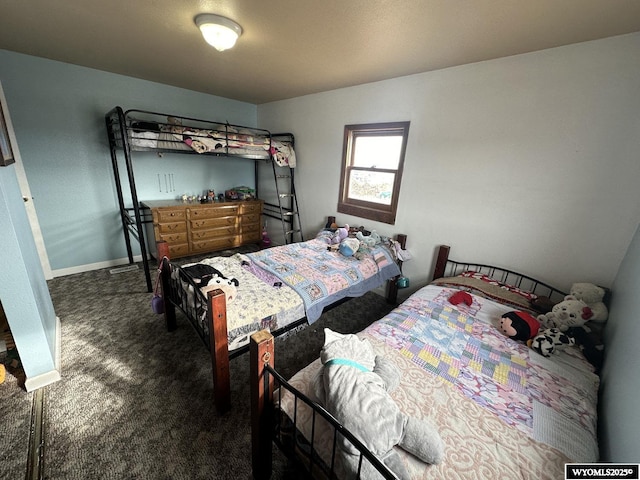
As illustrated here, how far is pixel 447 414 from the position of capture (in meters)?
1.05

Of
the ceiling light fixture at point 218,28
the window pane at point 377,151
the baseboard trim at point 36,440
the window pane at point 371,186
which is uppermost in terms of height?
the ceiling light fixture at point 218,28

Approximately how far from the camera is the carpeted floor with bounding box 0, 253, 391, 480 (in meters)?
1.26

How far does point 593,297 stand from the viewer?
1.65 meters

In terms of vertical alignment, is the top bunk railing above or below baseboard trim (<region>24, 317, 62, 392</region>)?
above

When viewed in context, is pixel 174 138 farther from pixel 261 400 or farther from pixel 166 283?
pixel 261 400

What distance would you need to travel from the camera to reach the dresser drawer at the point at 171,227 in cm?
334

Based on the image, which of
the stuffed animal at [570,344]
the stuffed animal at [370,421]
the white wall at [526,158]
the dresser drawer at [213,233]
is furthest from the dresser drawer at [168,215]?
the stuffed animal at [570,344]

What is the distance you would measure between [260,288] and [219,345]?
0.54m

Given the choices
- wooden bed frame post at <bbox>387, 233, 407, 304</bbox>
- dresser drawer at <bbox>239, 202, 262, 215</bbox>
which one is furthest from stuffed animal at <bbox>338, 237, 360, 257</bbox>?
dresser drawer at <bbox>239, 202, 262, 215</bbox>

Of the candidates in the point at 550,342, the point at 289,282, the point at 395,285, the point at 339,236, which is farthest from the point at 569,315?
the point at 339,236

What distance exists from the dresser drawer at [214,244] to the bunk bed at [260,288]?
1723 millimetres

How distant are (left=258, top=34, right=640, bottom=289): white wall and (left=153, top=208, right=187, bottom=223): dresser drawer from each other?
271cm

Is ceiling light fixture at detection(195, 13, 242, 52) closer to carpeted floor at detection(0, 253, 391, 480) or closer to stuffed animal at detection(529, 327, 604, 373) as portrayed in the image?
carpeted floor at detection(0, 253, 391, 480)

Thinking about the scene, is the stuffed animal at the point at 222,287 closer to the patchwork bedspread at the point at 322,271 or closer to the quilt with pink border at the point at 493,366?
the patchwork bedspread at the point at 322,271
